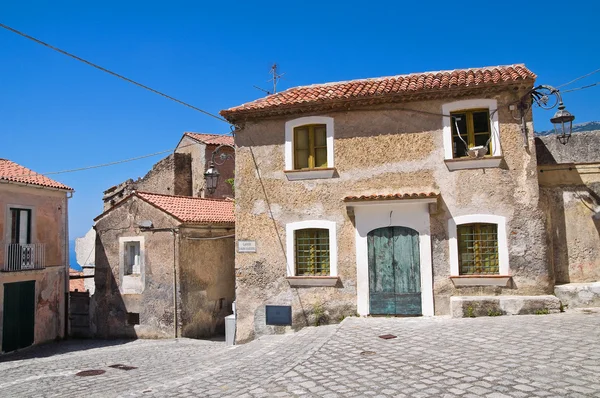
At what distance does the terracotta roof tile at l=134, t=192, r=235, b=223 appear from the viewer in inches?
643

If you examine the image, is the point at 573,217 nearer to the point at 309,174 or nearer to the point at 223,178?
the point at 309,174

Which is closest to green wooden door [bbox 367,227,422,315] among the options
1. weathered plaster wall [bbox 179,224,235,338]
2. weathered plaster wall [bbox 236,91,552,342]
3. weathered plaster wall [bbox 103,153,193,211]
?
weathered plaster wall [bbox 236,91,552,342]

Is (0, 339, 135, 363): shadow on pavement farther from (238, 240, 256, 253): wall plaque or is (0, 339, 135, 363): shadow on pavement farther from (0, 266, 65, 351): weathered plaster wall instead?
(238, 240, 256, 253): wall plaque

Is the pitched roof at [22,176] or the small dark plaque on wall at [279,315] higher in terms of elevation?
the pitched roof at [22,176]

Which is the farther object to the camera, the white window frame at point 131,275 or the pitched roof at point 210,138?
the pitched roof at point 210,138

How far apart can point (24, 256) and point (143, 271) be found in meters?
4.36

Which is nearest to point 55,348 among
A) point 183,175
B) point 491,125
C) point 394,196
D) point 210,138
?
point 183,175

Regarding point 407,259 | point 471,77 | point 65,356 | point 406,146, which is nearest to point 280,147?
point 406,146

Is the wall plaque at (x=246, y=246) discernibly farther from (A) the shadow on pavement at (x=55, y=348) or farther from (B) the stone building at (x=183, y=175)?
(B) the stone building at (x=183, y=175)

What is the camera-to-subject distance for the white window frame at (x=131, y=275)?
16.5m

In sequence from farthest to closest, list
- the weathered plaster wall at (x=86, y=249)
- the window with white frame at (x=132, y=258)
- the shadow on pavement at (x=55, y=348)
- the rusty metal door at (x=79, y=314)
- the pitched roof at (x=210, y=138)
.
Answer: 1. the weathered plaster wall at (x=86, y=249)
2. the pitched roof at (x=210, y=138)
3. the rusty metal door at (x=79, y=314)
4. the window with white frame at (x=132, y=258)
5. the shadow on pavement at (x=55, y=348)

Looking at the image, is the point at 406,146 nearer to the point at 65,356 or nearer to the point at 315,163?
the point at 315,163

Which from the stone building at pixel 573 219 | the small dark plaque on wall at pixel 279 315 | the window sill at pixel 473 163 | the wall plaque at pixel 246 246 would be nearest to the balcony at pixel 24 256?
the wall plaque at pixel 246 246

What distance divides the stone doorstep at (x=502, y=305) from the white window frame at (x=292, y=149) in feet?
15.0
